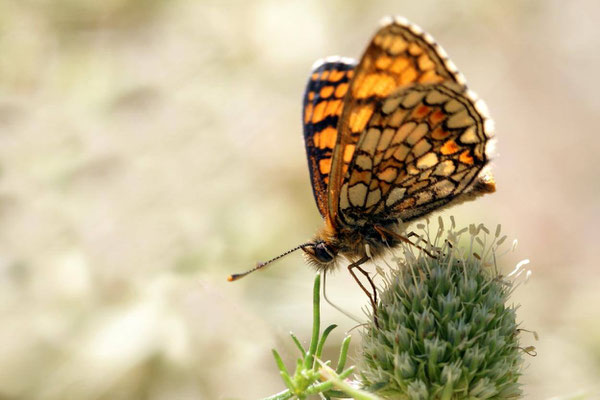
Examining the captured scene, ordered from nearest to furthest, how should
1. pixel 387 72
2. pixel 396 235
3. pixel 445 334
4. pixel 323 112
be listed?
pixel 445 334 < pixel 387 72 < pixel 396 235 < pixel 323 112

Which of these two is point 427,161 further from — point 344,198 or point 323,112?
point 323,112

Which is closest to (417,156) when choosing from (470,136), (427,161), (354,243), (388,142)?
(427,161)

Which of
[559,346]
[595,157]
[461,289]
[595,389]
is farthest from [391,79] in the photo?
[595,157]

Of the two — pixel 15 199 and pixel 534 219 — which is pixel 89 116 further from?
pixel 534 219

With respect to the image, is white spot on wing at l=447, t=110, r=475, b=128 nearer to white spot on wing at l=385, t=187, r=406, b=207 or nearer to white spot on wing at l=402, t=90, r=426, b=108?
white spot on wing at l=402, t=90, r=426, b=108

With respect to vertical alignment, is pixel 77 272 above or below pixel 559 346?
above

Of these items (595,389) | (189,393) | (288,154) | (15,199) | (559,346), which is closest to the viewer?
(595,389)

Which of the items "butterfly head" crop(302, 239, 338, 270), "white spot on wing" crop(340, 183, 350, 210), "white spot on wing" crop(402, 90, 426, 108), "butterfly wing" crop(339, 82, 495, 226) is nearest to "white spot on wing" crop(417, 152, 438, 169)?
"butterfly wing" crop(339, 82, 495, 226)
